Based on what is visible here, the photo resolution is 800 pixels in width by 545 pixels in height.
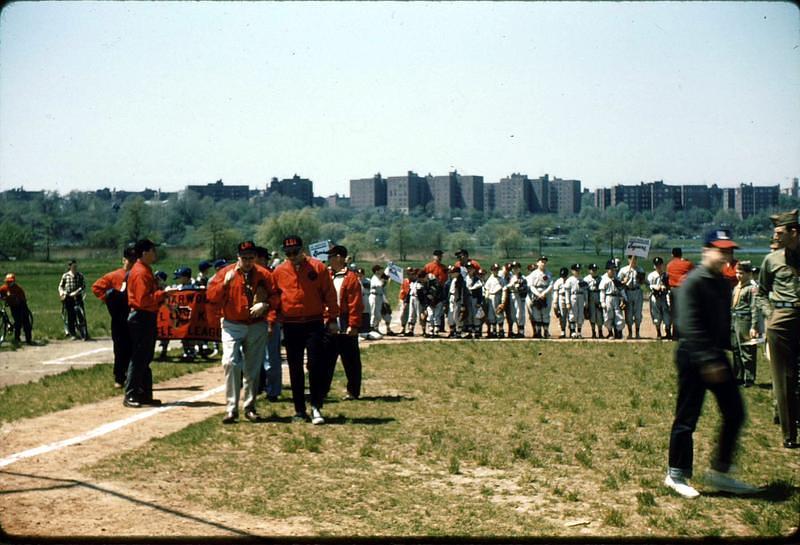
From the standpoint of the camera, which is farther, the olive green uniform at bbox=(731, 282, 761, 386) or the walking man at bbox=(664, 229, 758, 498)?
the olive green uniform at bbox=(731, 282, 761, 386)

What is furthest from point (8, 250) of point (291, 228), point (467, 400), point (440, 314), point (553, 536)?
point (553, 536)

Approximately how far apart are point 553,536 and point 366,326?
15.4 metres

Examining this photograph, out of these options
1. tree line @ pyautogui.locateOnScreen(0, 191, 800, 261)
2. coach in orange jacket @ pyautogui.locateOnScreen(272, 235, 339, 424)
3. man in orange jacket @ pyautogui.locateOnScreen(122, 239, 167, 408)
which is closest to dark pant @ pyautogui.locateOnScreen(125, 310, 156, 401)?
man in orange jacket @ pyautogui.locateOnScreen(122, 239, 167, 408)

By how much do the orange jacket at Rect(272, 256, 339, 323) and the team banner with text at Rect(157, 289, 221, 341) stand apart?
642 centimetres

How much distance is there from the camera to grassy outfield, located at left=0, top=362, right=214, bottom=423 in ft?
41.2

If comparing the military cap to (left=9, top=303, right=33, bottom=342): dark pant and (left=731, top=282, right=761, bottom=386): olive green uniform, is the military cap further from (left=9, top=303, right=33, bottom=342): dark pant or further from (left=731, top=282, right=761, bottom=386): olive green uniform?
(left=9, top=303, right=33, bottom=342): dark pant

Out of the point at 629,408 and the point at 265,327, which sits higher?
the point at 265,327

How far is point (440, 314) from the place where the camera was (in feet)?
81.5

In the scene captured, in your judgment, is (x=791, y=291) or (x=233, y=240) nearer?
(x=791, y=291)

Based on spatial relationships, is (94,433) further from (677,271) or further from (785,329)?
(677,271)

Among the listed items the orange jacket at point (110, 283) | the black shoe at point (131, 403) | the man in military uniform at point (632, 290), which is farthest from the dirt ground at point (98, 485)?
the man in military uniform at point (632, 290)

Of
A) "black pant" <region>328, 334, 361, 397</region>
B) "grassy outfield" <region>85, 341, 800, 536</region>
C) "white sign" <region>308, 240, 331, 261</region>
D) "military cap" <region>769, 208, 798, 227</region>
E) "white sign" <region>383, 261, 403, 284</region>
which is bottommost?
"grassy outfield" <region>85, 341, 800, 536</region>

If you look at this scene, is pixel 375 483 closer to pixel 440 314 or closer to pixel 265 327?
pixel 265 327

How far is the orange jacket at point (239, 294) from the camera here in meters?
11.4
